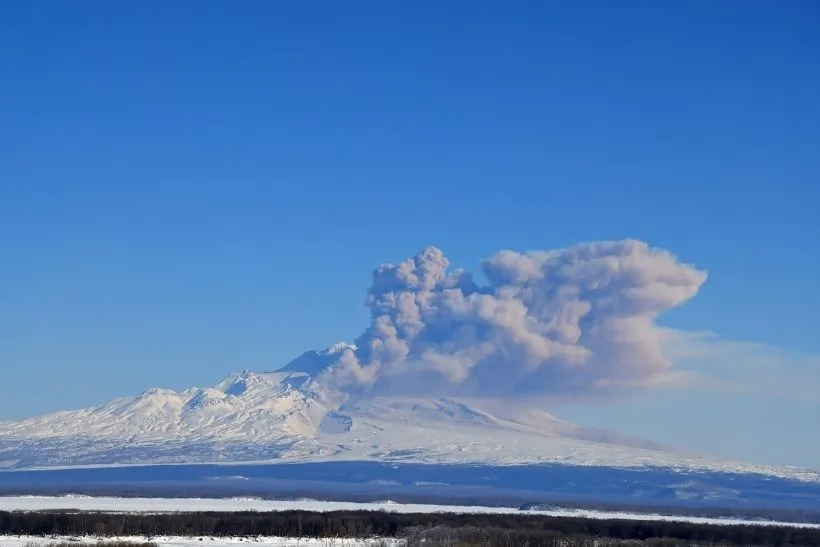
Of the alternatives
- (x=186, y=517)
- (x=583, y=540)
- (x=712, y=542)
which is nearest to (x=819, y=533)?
(x=712, y=542)

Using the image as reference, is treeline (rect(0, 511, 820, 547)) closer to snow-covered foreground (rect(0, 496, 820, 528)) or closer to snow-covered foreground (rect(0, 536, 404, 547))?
snow-covered foreground (rect(0, 536, 404, 547))

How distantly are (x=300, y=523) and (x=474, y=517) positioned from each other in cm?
2266

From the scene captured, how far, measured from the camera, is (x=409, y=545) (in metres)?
74.5

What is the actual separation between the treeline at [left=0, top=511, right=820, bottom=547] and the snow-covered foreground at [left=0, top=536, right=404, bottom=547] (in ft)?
13.7

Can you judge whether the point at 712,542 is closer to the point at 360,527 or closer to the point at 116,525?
the point at 360,527

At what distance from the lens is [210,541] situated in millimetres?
78000

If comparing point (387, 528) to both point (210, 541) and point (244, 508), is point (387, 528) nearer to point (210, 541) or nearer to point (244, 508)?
point (210, 541)

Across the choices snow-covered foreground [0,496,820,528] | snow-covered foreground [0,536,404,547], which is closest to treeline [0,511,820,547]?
snow-covered foreground [0,536,404,547]

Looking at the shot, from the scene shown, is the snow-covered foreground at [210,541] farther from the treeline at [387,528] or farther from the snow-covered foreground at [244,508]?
the snow-covered foreground at [244,508]

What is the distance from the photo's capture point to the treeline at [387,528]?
85500mm

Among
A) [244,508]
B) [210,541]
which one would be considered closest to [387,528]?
[210,541]

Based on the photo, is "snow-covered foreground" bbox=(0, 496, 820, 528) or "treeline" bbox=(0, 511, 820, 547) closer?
"treeline" bbox=(0, 511, 820, 547)

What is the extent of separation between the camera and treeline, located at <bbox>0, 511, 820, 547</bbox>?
281 ft

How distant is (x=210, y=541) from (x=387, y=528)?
67.2ft
